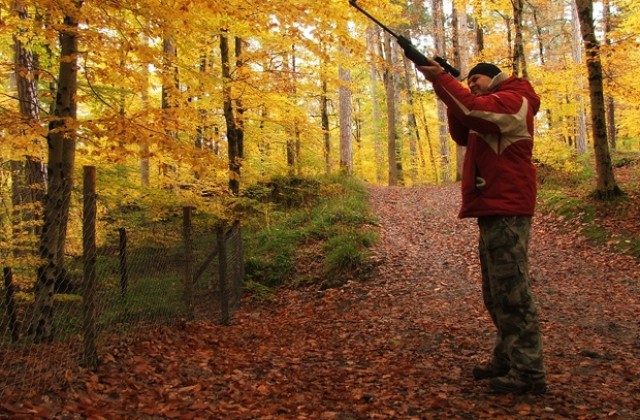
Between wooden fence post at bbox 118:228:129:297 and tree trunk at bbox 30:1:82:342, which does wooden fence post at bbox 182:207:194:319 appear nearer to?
wooden fence post at bbox 118:228:129:297

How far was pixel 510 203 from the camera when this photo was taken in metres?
3.35

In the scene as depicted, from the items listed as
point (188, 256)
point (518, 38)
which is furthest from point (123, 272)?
point (518, 38)

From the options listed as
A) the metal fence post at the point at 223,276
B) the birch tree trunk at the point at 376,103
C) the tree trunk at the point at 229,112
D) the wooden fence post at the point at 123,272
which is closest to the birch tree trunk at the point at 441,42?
the birch tree trunk at the point at 376,103

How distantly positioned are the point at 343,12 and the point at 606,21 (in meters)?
18.7

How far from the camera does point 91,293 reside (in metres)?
4.14

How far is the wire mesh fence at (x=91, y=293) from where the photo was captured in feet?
13.5

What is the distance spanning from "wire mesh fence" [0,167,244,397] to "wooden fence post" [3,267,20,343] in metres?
0.01

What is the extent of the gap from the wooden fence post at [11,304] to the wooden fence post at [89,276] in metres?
1.26

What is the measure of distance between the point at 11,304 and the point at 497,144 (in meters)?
5.01

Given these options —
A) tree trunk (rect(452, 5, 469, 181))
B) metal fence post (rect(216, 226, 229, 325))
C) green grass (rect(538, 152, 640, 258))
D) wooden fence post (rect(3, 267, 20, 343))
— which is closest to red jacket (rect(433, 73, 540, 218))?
metal fence post (rect(216, 226, 229, 325))

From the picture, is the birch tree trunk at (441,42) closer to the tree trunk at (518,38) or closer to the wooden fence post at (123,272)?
the tree trunk at (518,38)

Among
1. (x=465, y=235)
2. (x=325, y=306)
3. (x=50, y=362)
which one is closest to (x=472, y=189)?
(x=50, y=362)

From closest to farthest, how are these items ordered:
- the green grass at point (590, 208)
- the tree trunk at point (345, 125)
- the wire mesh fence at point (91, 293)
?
the wire mesh fence at point (91, 293) → the green grass at point (590, 208) → the tree trunk at point (345, 125)

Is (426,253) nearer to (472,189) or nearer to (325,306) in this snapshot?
(325,306)
